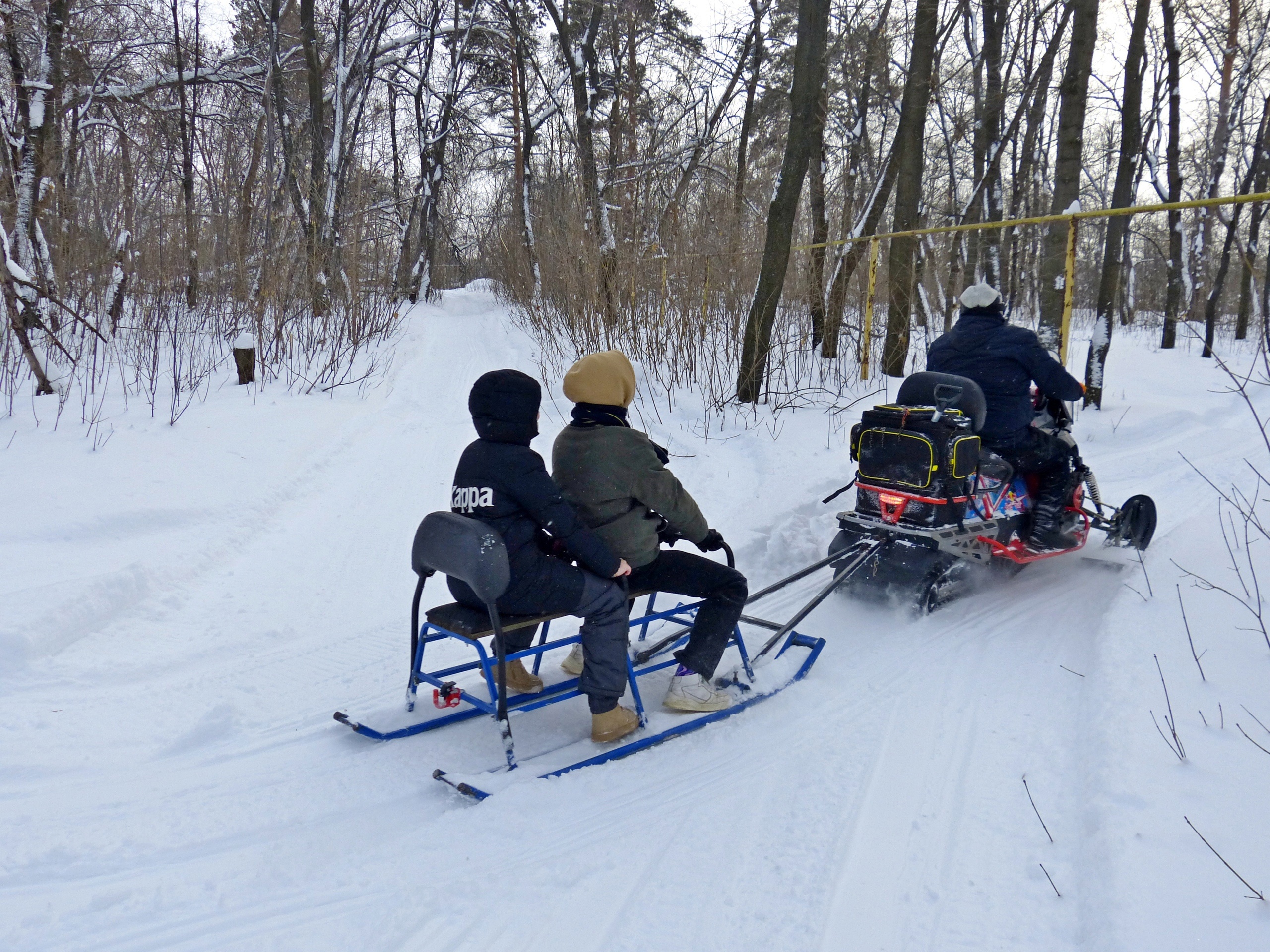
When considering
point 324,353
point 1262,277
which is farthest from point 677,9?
point 1262,277

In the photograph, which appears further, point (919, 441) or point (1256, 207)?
point (1256, 207)

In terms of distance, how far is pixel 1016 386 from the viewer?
17.3 ft

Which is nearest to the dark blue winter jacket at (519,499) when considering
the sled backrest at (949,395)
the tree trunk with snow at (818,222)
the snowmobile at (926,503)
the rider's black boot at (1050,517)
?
the snowmobile at (926,503)

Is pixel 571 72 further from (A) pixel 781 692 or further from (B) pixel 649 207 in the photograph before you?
(A) pixel 781 692

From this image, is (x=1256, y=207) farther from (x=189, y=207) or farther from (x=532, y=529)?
(x=189, y=207)

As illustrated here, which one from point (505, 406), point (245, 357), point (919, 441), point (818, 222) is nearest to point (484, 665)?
point (505, 406)

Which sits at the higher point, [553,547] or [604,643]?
[553,547]

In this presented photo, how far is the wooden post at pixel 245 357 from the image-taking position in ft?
29.8

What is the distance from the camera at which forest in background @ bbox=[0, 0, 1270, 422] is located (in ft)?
30.5

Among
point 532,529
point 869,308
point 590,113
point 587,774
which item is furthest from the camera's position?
point 590,113

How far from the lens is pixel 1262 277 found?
10.2 ft

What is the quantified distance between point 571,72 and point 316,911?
1682 cm

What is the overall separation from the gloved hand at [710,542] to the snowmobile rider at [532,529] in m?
0.54

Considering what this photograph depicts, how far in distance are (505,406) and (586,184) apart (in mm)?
10130
